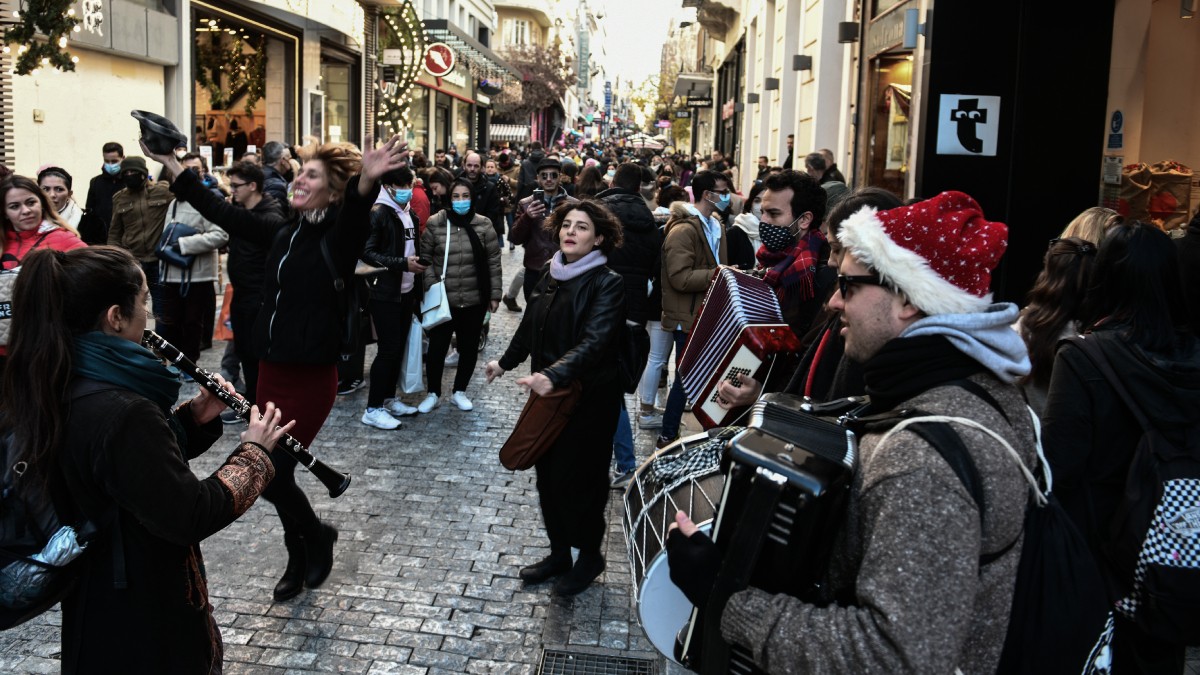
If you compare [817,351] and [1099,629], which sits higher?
[817,351]

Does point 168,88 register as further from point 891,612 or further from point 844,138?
point 891,612

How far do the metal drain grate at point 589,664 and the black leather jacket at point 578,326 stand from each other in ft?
4.06

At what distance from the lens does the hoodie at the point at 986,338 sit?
2.08m

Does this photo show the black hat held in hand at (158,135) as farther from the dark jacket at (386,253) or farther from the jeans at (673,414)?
the jeans at (673,414)

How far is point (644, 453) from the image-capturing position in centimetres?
768

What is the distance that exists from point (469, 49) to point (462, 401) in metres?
32.2

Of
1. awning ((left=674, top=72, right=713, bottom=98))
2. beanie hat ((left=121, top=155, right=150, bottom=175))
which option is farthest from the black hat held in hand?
awning ((left=674, top=72, right=713, bottom=98))

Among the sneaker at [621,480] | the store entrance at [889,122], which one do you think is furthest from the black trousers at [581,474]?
the store entrance at [889,122]

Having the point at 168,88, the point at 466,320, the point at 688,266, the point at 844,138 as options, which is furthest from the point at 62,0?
the point at 844,138

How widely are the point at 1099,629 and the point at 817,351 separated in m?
1.93

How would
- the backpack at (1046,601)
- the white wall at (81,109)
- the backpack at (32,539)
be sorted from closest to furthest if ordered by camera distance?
the backpack at (1046,601)
the backpack at (32,539)
the white wall at (81,109)

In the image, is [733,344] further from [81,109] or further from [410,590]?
[81,109]

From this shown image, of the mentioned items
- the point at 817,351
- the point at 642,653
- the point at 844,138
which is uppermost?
the point at 844,138

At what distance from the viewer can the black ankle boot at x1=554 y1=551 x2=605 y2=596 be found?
16.6 ft
